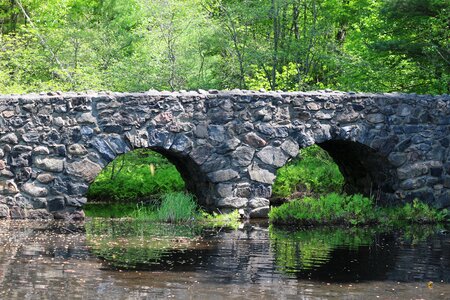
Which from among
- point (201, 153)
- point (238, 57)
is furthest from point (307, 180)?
point (238, 57)

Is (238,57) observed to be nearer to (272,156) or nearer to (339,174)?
(339,174)

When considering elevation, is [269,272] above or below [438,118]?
below

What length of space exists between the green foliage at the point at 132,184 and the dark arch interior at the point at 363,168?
3.88 m

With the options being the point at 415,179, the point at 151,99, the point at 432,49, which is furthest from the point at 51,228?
the point at 432,49

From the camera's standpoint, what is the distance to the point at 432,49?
18.8 metres

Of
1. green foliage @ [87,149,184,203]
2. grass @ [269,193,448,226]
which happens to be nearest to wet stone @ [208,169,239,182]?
grass @ [269,193,448,226]

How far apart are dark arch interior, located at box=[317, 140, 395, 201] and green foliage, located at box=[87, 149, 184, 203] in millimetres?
3878

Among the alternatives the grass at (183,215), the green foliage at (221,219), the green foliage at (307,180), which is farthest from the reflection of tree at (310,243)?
the green foliage at (307,180)

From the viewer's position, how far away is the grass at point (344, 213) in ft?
48.1

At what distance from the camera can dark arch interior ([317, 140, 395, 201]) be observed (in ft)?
53.3

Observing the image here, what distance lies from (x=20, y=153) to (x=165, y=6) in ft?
30.1

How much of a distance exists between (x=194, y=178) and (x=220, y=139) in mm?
1415

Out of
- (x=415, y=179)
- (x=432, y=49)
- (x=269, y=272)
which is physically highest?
(x=432, y=49)

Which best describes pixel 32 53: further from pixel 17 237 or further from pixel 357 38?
pixel 17 237
